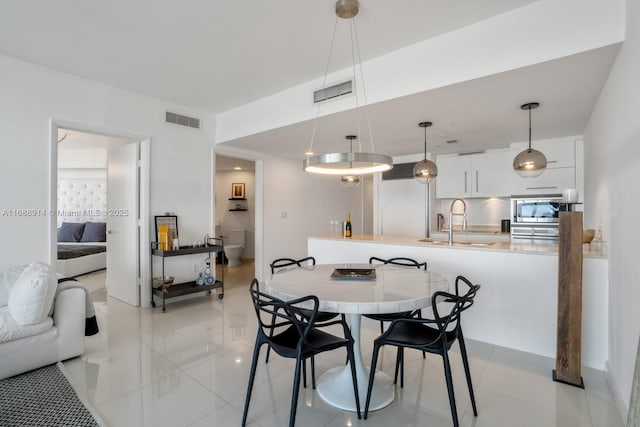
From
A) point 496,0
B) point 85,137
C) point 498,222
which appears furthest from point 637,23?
point 85,137

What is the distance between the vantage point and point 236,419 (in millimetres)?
1872

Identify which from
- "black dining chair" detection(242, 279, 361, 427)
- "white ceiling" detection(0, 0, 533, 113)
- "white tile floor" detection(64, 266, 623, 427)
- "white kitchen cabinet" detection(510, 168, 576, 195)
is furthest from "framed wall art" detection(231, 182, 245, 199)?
"black dining chair" detection(242, 279, 361, 427)

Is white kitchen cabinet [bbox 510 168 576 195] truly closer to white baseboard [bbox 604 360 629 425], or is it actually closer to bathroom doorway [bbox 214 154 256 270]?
white baseboard [bbox 604 360 629 425]

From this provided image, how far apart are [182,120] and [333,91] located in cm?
236

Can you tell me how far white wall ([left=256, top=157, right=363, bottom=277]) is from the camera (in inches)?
216

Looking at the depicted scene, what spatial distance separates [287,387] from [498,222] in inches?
177

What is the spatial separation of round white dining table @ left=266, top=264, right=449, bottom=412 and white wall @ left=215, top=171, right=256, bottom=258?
18.9 feet

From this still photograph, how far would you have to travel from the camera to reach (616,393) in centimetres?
206

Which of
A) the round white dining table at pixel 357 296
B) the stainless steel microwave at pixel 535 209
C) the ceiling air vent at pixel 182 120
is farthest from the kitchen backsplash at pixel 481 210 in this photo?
the ceiling air vent at pixel 182 120

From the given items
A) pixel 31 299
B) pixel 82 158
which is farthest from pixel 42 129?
pixel 82 158

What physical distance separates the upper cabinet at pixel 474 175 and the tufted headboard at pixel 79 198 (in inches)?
269

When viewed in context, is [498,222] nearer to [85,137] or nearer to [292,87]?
[292,87]

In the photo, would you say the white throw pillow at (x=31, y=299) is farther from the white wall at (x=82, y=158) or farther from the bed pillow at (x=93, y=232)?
the white wall at (x=82, y=158)

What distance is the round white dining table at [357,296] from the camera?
1.71 m
